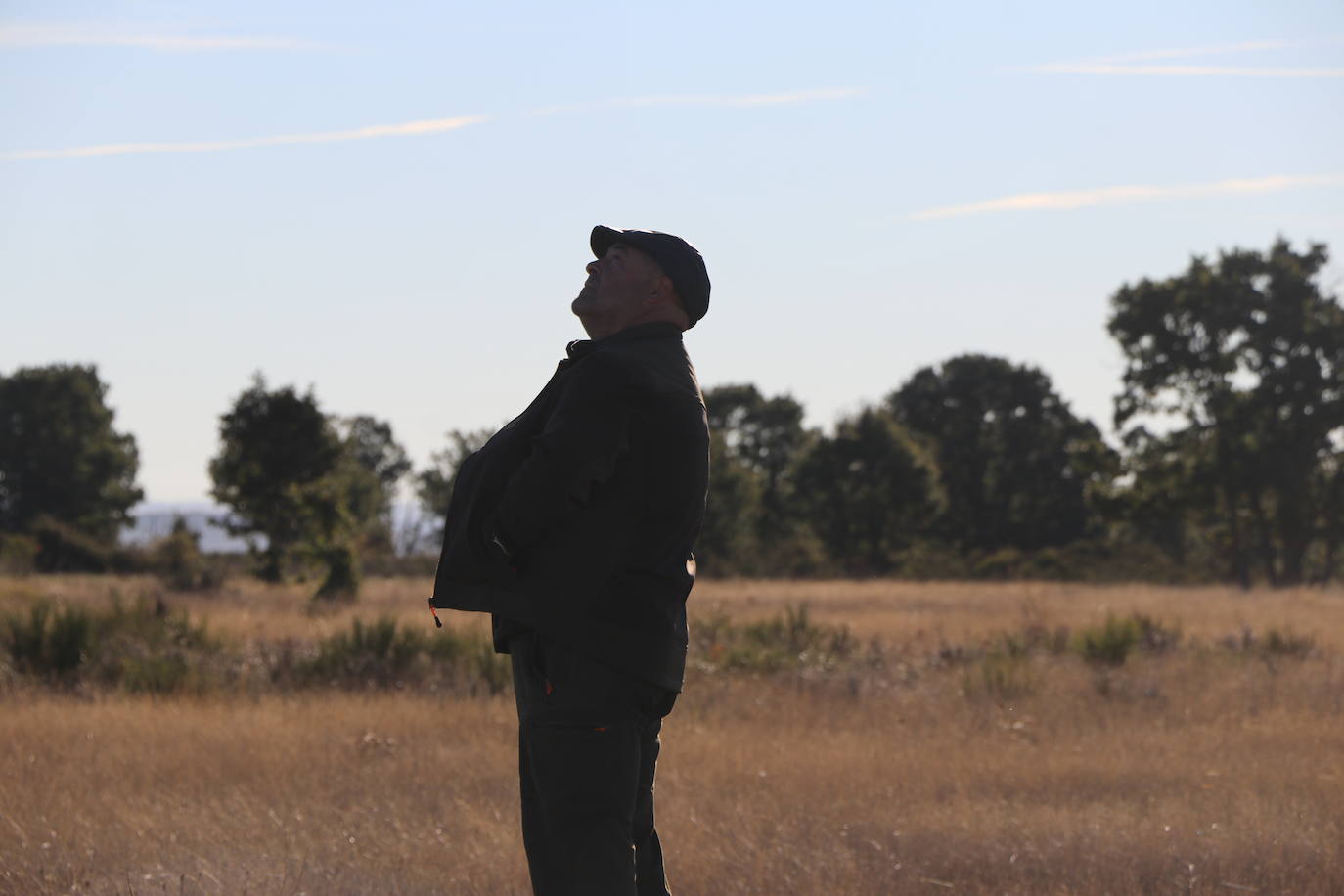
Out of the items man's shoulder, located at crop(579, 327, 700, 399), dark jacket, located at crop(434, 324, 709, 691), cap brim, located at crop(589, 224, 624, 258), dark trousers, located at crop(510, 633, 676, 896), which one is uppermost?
cap brim, located at crop(589, 224, 624, 258)

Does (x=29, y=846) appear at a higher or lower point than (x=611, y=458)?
lower

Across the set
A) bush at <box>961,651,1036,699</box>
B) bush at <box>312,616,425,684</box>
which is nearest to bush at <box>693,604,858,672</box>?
bush at <box>961,651,1036,699</box>

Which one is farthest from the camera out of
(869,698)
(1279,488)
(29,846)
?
(1279,488)

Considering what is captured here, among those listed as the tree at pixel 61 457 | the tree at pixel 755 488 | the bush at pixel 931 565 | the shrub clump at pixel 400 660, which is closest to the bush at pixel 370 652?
the shrub clump at pixel 400 660

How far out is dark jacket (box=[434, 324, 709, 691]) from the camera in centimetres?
324

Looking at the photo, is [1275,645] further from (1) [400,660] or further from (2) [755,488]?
(2) [755,488]

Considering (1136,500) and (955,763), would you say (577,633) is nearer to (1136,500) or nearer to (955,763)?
(955,763)

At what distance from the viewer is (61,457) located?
63219 millimetres

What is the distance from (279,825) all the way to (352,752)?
1.89 m

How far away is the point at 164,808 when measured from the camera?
19.9 feet

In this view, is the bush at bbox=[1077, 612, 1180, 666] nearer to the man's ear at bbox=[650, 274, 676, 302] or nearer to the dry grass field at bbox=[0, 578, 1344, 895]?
the dry grass field at bbox=[0, 578, 1344, 895]

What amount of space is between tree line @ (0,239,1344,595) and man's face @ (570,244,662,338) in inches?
947

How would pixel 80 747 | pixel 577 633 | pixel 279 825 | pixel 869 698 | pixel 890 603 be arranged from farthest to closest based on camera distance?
pixel 890 603
pixel 869 698
pixel 80 747
pixel 279 825
pixel 577 633

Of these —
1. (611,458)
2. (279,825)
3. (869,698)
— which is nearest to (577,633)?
(611,458)
